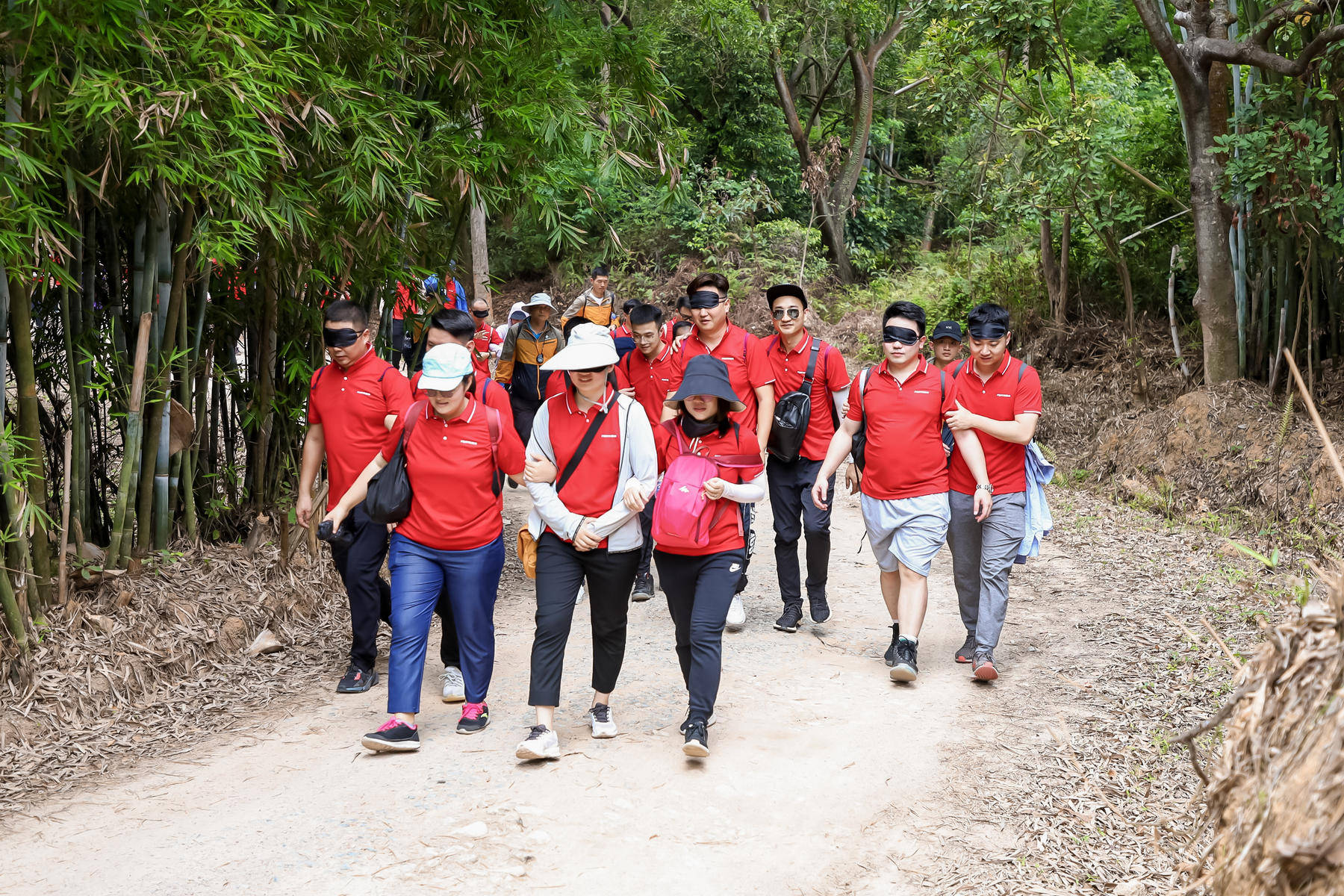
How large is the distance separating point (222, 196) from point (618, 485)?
2012 mm

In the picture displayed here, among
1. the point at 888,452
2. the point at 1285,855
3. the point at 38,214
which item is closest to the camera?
the point at 1285,855

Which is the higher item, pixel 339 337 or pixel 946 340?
pixel 339 337

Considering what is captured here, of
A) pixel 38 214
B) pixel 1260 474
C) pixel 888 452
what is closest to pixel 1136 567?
pixel 1260 474

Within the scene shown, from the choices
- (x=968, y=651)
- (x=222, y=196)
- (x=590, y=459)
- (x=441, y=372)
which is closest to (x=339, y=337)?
(x=222, y=196)

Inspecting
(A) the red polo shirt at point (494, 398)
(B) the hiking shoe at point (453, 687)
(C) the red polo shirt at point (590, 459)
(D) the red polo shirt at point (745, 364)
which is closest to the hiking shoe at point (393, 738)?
(B) the hiking shoe at point (453, 687)

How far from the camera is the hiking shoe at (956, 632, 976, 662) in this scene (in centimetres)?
527

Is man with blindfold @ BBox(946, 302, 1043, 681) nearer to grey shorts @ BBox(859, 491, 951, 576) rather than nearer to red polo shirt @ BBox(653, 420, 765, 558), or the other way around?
grey shorts @ BBox(859, 491, 951, 576)

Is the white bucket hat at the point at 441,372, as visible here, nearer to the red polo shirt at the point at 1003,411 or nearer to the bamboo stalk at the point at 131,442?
the bamboo stalk at the point at 131,442

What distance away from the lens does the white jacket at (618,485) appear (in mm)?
4109

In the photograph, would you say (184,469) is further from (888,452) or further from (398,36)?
(888,452)

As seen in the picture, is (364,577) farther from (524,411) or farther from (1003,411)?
(1003,411)

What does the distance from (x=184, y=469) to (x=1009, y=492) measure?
409 cm

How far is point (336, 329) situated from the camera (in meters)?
4.79

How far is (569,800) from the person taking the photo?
381cm
